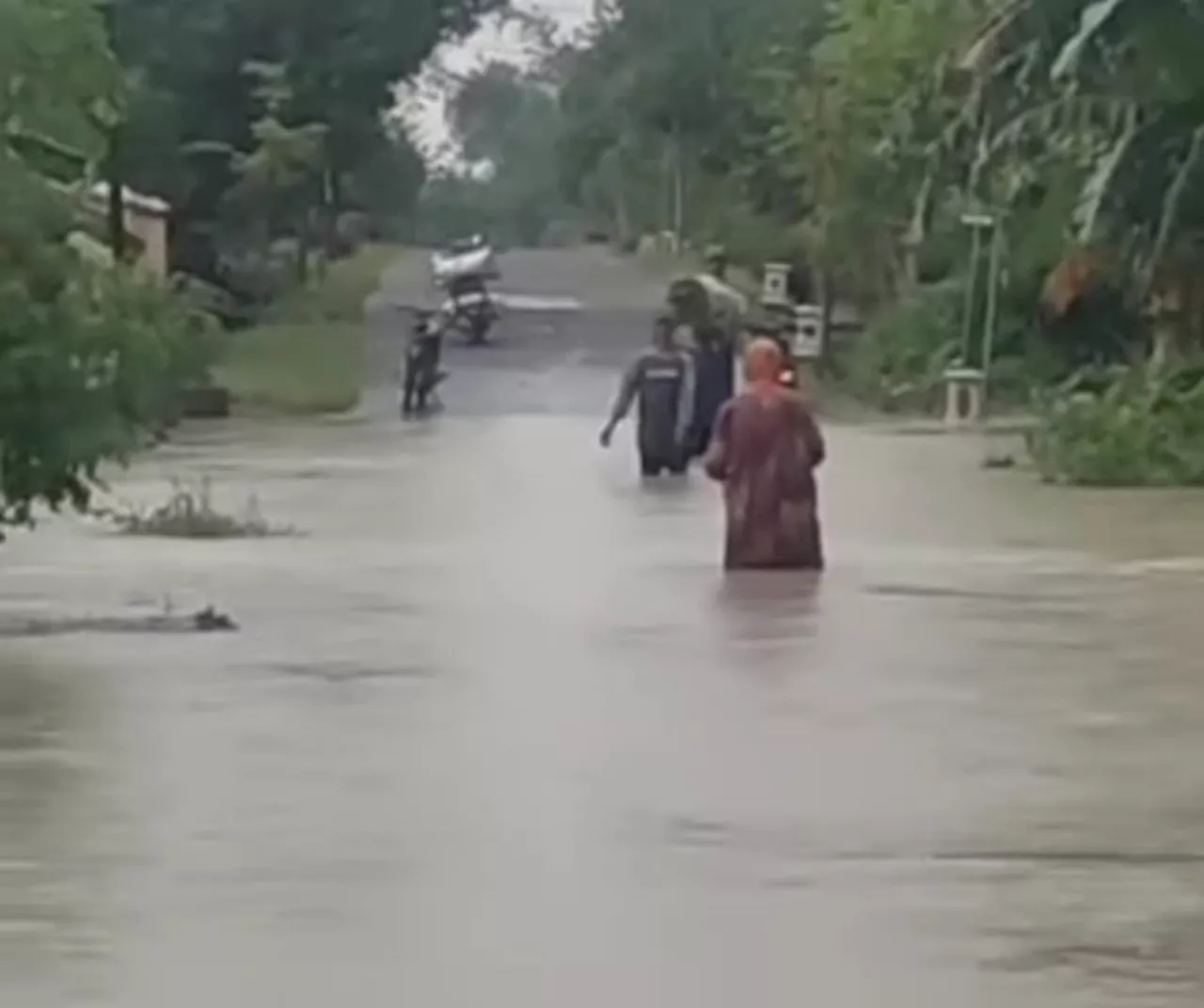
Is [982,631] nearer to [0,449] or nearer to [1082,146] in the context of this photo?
[0,449]

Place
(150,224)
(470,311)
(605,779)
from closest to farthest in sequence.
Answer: (605,779)
(150,224)
(470,311)

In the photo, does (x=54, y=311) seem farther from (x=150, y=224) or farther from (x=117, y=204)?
(x=150, y=224)

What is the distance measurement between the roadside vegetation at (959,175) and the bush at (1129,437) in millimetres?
35

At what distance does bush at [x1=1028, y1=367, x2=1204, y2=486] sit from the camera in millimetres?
32781

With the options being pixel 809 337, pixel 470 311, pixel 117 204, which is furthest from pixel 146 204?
pixel 809 337

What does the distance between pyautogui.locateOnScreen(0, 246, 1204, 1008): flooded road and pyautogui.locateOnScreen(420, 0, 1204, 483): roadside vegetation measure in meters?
6.43

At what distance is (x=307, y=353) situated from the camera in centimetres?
6141

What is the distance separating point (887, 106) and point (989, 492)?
59.8ft

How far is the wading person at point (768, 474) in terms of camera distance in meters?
22.4

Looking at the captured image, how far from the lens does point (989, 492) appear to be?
31891 mm

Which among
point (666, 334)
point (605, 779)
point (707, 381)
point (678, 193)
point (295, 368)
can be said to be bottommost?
point (295, 368)

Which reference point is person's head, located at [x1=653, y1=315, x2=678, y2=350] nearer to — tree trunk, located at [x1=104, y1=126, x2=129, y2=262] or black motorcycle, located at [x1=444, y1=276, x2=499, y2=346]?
tree trunk, located at [x1=104, y1=126, x2=129, y2=262]

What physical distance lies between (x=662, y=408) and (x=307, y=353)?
27.0 metres

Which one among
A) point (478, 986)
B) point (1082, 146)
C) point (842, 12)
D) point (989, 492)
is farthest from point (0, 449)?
point (842, 12)
